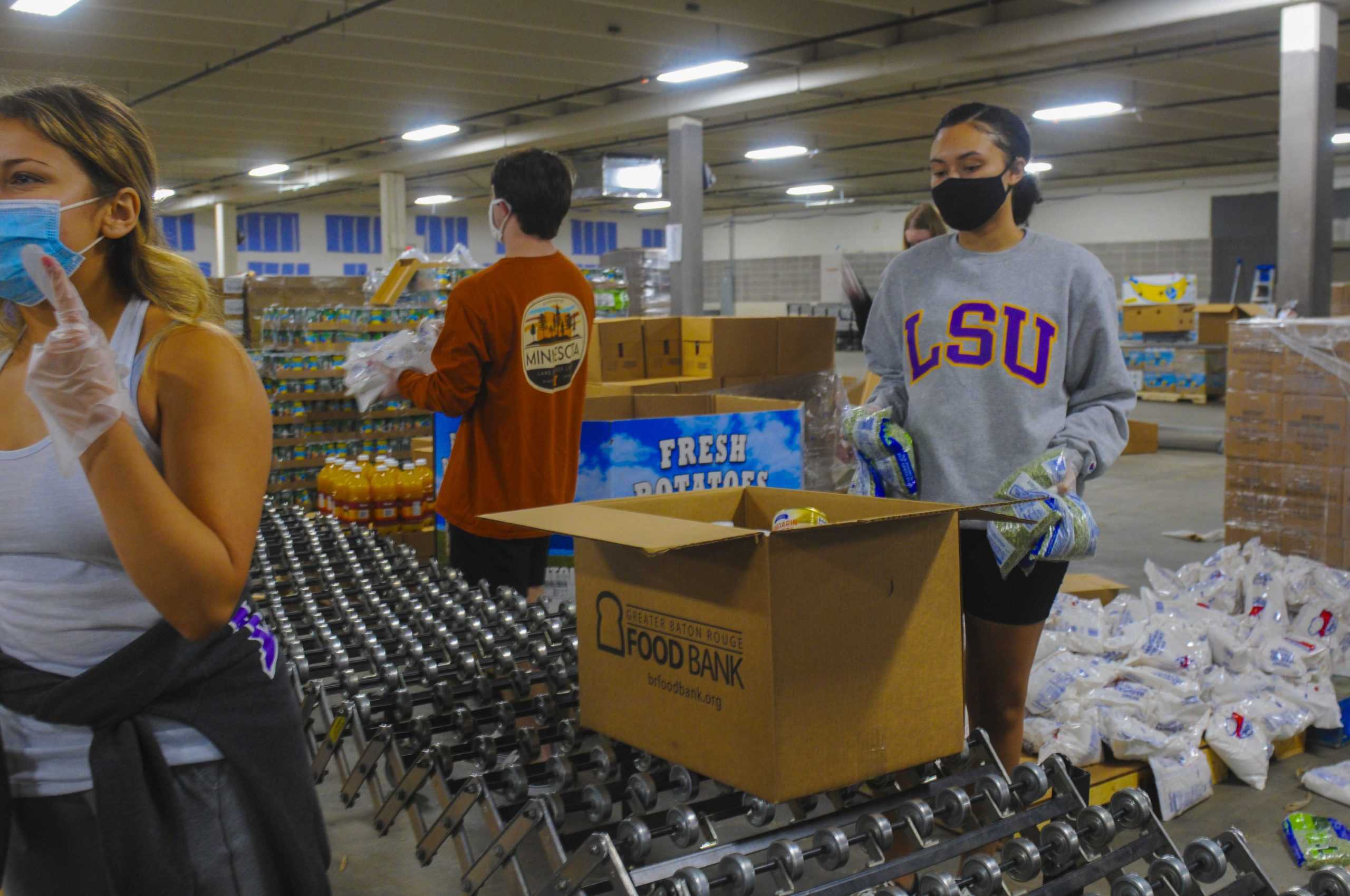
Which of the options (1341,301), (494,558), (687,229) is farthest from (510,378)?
(687,229)

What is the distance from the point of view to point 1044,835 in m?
1.46

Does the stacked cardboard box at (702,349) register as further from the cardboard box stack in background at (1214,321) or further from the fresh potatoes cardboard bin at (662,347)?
the cardboard box stack in background at (1214,321)

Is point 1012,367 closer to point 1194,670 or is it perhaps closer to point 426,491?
point 1194,670

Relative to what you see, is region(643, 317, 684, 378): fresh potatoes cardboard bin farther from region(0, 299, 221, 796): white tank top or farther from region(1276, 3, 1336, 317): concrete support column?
region(0, 299, 221, 796): white tank top

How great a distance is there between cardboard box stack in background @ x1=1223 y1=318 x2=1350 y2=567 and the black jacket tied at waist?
4782 millimetres

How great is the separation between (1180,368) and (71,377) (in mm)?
15040

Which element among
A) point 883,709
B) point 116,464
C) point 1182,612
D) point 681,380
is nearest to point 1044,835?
point 883,709

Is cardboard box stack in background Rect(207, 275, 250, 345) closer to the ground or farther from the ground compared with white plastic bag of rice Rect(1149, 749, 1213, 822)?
farther from the ground

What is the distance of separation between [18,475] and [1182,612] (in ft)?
11.5

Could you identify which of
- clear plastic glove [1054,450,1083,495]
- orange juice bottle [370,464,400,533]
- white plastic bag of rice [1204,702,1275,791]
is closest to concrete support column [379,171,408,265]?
orange juice bottle [370,464,400,533]

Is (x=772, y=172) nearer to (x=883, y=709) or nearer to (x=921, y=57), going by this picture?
(x=921, y=57)

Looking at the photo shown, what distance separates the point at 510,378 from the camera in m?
2.81

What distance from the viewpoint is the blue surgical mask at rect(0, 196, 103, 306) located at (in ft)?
3.38

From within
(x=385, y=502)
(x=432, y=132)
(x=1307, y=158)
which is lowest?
(x=385, y=502)
